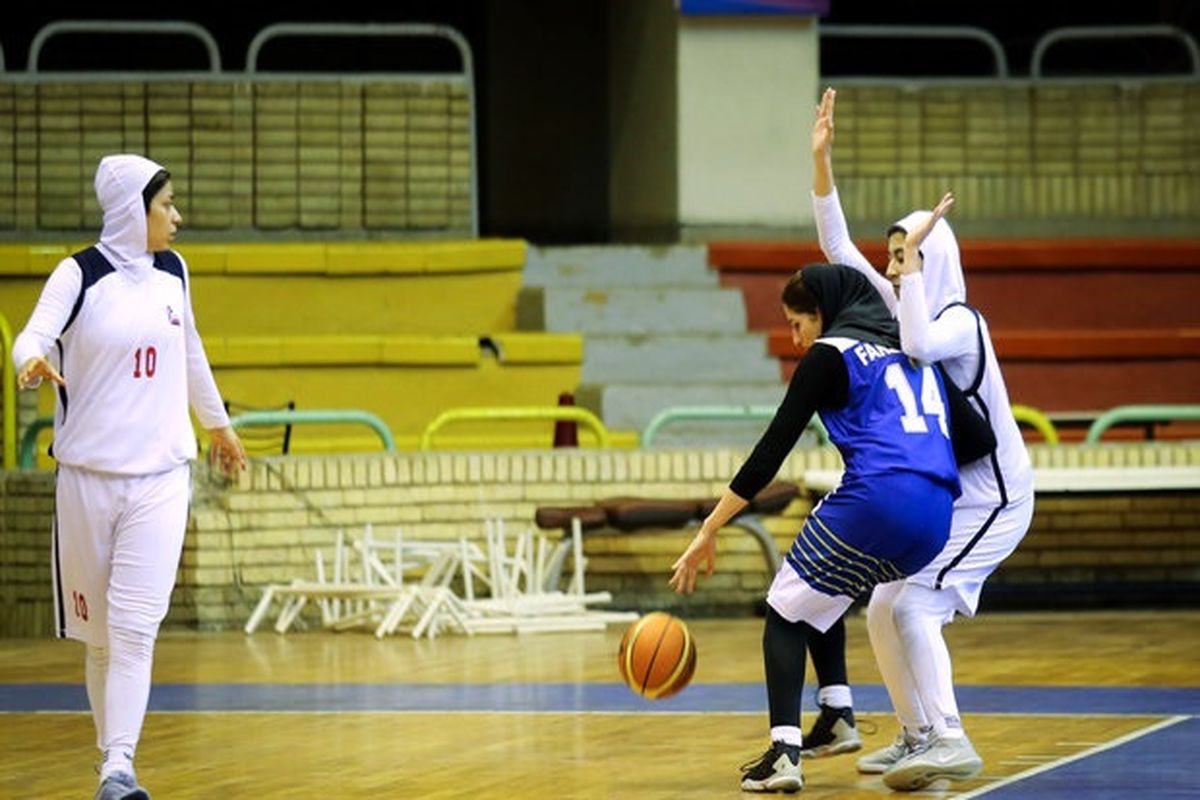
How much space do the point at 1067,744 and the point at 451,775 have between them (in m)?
2.42

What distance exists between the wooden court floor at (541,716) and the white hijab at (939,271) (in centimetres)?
172

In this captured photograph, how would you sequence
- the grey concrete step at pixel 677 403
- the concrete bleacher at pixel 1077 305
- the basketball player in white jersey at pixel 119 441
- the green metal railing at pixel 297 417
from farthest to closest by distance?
the concrete bleacher at pixel 1077 305, the grey concrete step at pixel 677 403, the green metal railing at pixel 297 417, the basketball player in white jersey at pixel 119 441

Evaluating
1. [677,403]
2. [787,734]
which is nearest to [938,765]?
[787,734]

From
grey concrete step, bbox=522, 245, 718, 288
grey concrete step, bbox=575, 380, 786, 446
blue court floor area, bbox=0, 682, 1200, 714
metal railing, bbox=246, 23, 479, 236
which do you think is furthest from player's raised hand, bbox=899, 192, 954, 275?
metal railing, bbox=246, 23, 479, 236

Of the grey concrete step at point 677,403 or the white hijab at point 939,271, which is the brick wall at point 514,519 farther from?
the white hijab at point 939,271

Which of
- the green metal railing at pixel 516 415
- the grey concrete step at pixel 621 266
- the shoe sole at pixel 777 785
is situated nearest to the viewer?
the shoe sole at pixel 777 785

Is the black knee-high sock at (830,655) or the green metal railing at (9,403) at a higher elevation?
the green metal railing at (9,403)

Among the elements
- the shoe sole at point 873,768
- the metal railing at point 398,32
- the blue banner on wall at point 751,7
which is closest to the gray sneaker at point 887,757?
the shoe sole at point 873,768

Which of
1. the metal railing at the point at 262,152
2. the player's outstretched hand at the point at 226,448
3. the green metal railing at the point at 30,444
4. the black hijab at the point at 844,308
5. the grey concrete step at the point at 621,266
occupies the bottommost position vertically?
the green metal railing at the point at 30,444

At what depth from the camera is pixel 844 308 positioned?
32.5 feet

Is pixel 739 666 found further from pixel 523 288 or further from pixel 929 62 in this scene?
pixel 929 62

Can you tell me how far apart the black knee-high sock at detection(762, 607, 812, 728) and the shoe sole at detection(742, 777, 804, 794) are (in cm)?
20

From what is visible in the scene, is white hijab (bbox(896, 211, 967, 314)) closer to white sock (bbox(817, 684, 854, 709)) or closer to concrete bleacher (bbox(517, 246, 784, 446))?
white sock (bbox(817, 684, 854, 709))

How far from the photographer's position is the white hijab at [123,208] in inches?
384
